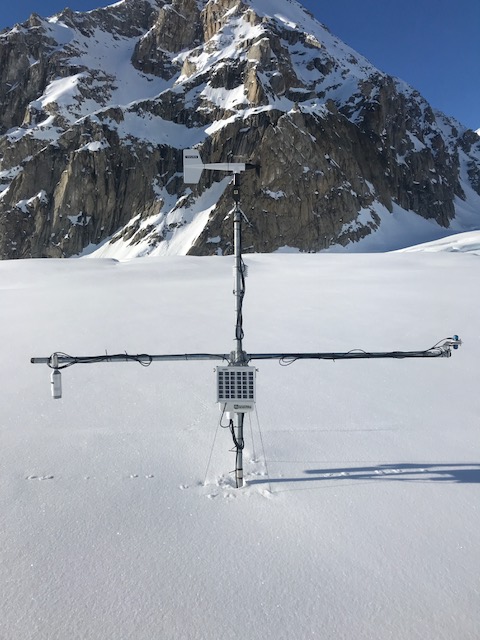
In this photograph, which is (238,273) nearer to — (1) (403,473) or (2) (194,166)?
(2) (194,166)

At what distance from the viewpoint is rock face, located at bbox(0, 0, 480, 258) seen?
7544 centimetres

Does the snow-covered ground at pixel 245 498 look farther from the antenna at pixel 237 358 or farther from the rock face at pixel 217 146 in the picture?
the rock face at pixel 217 146

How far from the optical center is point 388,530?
9.94 ft

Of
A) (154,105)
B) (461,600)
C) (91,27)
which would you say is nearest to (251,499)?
(461,600)

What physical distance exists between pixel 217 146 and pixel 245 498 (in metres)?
85.5

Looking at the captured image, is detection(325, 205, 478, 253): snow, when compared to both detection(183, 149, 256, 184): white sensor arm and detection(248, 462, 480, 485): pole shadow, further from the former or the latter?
detection(248, 462, 480, 485): pole shadow

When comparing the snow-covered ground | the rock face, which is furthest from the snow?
the snow-covered ground

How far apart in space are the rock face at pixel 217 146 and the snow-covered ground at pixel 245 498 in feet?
199

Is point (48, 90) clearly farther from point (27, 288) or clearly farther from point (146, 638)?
point (146, 638)

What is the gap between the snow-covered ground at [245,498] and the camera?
2447 mm

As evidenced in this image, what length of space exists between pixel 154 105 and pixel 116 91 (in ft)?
84.7

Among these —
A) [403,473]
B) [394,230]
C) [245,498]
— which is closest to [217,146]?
[394,230]

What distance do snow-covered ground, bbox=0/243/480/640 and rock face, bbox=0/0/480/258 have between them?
199ft

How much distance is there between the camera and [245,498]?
3346mm
